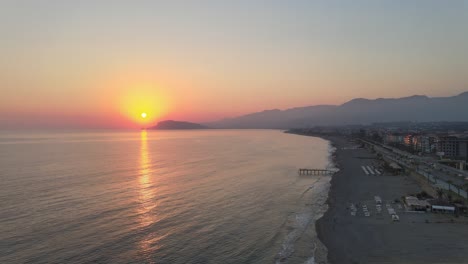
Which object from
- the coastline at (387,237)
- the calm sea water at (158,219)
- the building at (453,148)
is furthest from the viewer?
the building at (453,148)

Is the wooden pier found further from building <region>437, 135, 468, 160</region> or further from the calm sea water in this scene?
building <region>437, 135, 468, 160</region>

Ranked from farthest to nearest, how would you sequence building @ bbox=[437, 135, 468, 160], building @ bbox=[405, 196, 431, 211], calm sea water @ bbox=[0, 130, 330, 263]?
1. building @ bbox=[437, 135, 468, 160]
2. building @ bbox=[405, 196, 431, 211]
3. calm sea water @ bbox=[0, 130, 330, 263]

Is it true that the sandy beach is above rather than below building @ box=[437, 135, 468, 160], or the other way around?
below

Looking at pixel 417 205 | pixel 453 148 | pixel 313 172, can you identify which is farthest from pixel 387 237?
pixel 453 148

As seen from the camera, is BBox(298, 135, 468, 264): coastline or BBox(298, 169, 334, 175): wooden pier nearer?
BBox(298, 135, 468, 264): coastline

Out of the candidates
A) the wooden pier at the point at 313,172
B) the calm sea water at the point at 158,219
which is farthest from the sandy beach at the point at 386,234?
the wooden pier at the point at 313,172

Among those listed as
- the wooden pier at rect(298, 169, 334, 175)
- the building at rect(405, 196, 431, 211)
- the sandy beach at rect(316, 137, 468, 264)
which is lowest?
the wooden pier at rect(298, 169, 334, 175)

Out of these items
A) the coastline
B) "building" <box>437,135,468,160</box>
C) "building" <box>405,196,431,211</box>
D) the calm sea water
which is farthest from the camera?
"building" <box>437,135,468,160</box>

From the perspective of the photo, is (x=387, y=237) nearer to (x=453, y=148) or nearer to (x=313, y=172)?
(x=313, y=172)

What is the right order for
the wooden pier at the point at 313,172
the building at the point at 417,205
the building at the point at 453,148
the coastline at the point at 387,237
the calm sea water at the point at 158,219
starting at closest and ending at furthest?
the coastline at the point at 387,237
the calm sea water at the point at 158,219
the building at the point at 417,205
the wooden pier at the point at 313,172
the building at the point at 453,148

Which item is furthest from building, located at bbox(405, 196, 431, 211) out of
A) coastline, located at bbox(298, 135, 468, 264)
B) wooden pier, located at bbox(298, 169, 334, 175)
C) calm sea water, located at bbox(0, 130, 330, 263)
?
wooden pier, located at bbox(298, 169, 334, 175)

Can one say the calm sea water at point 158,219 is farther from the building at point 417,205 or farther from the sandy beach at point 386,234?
the building at point 417,205

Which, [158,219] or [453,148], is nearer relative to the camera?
[158,219]
